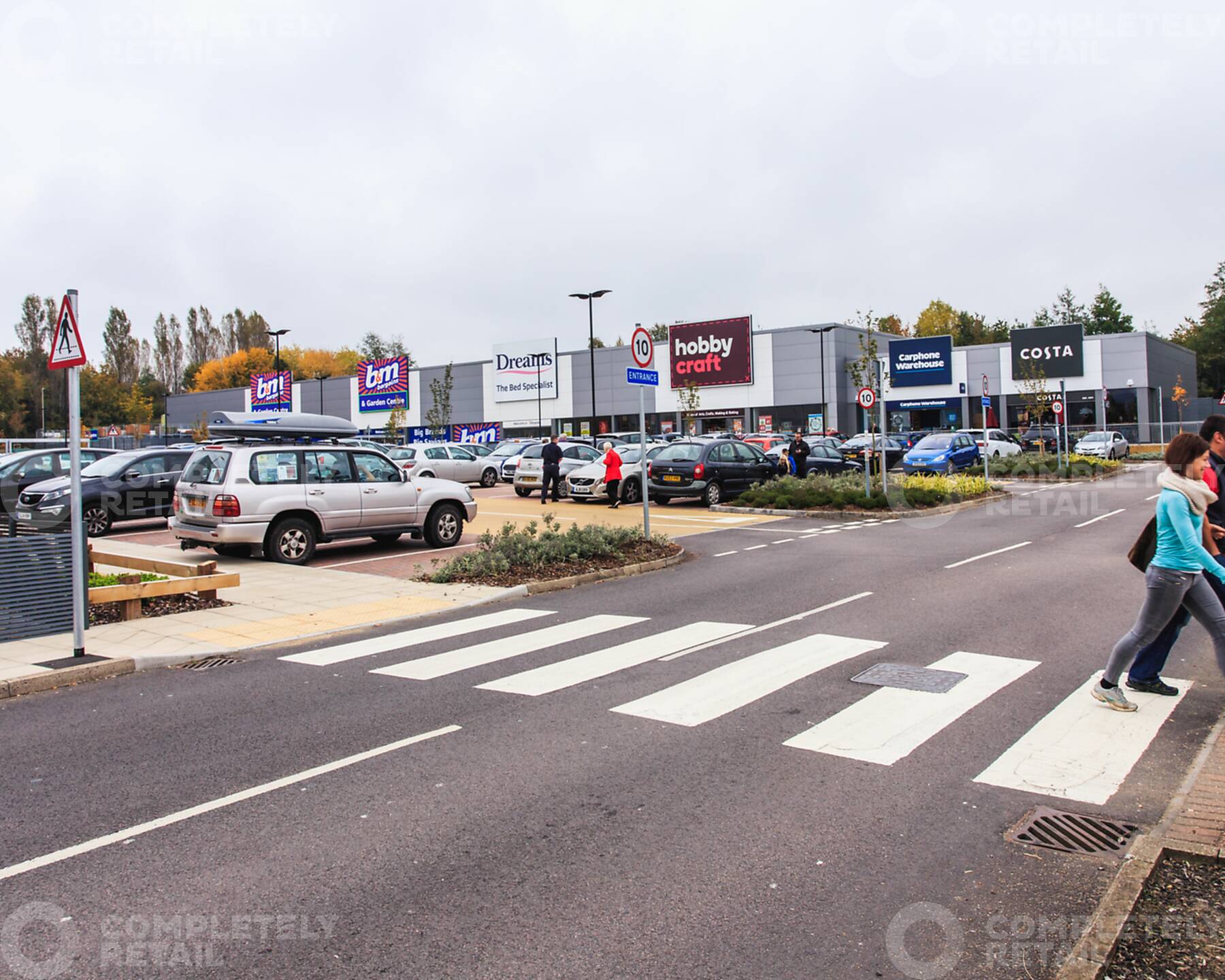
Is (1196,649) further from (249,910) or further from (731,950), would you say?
(249,910)

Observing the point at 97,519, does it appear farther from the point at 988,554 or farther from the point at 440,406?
the point at 440,406

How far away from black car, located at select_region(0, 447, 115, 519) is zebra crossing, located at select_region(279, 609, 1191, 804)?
14362 millimetres

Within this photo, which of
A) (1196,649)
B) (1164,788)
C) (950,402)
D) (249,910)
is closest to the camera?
(249,910)

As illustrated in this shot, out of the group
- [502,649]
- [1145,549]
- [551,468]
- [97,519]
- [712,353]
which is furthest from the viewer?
[712,353]

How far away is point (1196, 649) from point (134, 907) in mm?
8035

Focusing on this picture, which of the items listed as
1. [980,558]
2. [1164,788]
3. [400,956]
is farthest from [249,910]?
[980,558]

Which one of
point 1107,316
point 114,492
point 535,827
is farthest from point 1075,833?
point 1107,316

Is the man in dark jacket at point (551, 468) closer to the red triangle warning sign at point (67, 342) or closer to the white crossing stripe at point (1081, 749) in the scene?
the red triangle warning sign at point (67, 342)

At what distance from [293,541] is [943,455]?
26.5m

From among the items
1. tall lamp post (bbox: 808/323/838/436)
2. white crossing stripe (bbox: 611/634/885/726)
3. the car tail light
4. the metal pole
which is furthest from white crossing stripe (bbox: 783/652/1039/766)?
tall lamp post (bbox: 808/323/838/436)

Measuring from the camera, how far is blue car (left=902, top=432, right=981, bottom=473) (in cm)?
3481

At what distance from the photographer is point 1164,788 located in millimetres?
5020

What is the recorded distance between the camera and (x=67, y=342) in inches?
324

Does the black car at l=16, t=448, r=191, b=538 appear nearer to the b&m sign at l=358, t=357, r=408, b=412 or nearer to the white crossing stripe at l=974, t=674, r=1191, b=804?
the white crossing stripe at l=974, t=674, r=1191, b=804
